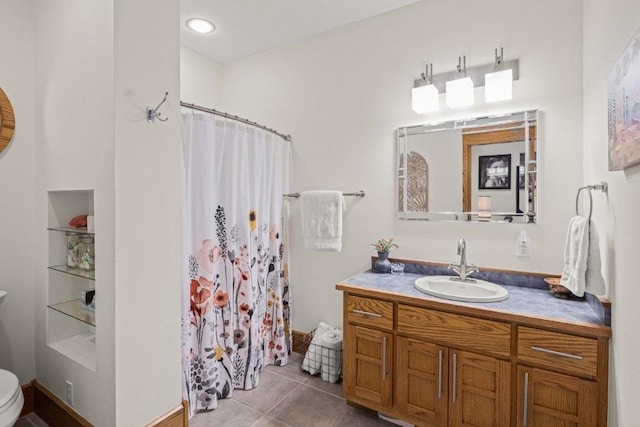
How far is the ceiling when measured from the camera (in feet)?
7.32

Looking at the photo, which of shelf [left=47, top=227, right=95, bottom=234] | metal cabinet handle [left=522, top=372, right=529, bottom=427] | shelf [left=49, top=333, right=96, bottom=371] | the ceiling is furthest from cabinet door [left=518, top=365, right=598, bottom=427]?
the ceiling

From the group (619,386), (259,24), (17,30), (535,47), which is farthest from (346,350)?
(17,30)

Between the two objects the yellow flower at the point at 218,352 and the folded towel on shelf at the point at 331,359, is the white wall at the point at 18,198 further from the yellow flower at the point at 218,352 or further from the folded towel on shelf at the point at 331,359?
the folded towel on shelf at the point at 331,359

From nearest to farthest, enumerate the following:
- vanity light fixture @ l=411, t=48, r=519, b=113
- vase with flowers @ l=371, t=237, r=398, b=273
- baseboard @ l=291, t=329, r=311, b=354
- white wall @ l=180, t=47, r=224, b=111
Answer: vanity light fixture @ l=411, t=48, r=519, b=113 → vase with flowers @ l=371, t=237, r=398, b=273 → baseboard @ l=291, t=329, r=311, b=354 → white wall @ l=180, t=47, r=224, b=111

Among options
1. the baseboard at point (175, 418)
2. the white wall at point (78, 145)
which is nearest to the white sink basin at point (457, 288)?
the baseboard at point (175, 418)

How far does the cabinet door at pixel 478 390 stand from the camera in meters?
1.47

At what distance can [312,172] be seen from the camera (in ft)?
8.80

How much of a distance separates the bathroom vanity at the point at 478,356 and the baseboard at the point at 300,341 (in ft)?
2.60

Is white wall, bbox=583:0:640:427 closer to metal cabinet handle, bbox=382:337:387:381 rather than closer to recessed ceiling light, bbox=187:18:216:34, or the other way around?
metal cabinet handle, bbox=382:337:387:381

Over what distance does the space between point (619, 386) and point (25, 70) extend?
331cm

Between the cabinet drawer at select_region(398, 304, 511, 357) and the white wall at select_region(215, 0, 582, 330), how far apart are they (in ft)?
1.92

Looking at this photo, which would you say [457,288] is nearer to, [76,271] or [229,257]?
[229,257]

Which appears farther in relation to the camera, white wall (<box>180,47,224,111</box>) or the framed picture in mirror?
white wall (<box>180,47,224,111</box>)

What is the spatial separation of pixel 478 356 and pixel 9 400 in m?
2.12
